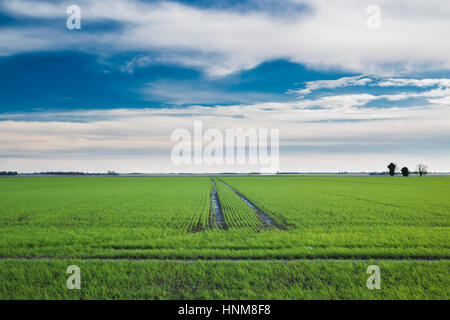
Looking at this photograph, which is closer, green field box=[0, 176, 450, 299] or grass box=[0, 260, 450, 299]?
grass box=[0, 260, 450, 299]

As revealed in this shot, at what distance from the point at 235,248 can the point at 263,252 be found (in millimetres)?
1465

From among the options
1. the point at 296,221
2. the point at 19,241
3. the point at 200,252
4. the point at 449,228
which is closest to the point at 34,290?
the point at 200,252

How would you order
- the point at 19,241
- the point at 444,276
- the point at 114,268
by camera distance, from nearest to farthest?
the point at 444,276 → the point at 114,268 → the point at 19,241

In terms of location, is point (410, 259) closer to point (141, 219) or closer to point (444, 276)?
point (444, 276)

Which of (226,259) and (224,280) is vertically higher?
(224,280)

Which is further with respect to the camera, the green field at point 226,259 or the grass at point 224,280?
the green field at point 226,259

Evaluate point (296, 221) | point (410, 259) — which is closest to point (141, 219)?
point (296, 221)

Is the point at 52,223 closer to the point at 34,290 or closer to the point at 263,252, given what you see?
the point at 34,290

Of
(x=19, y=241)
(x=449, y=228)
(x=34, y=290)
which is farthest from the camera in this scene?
(x=449, y=228)

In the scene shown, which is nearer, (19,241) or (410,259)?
(410,259)

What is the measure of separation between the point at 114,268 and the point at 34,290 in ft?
7.25

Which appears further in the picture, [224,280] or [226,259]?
[226,259]

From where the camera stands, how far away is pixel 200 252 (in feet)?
34.6
